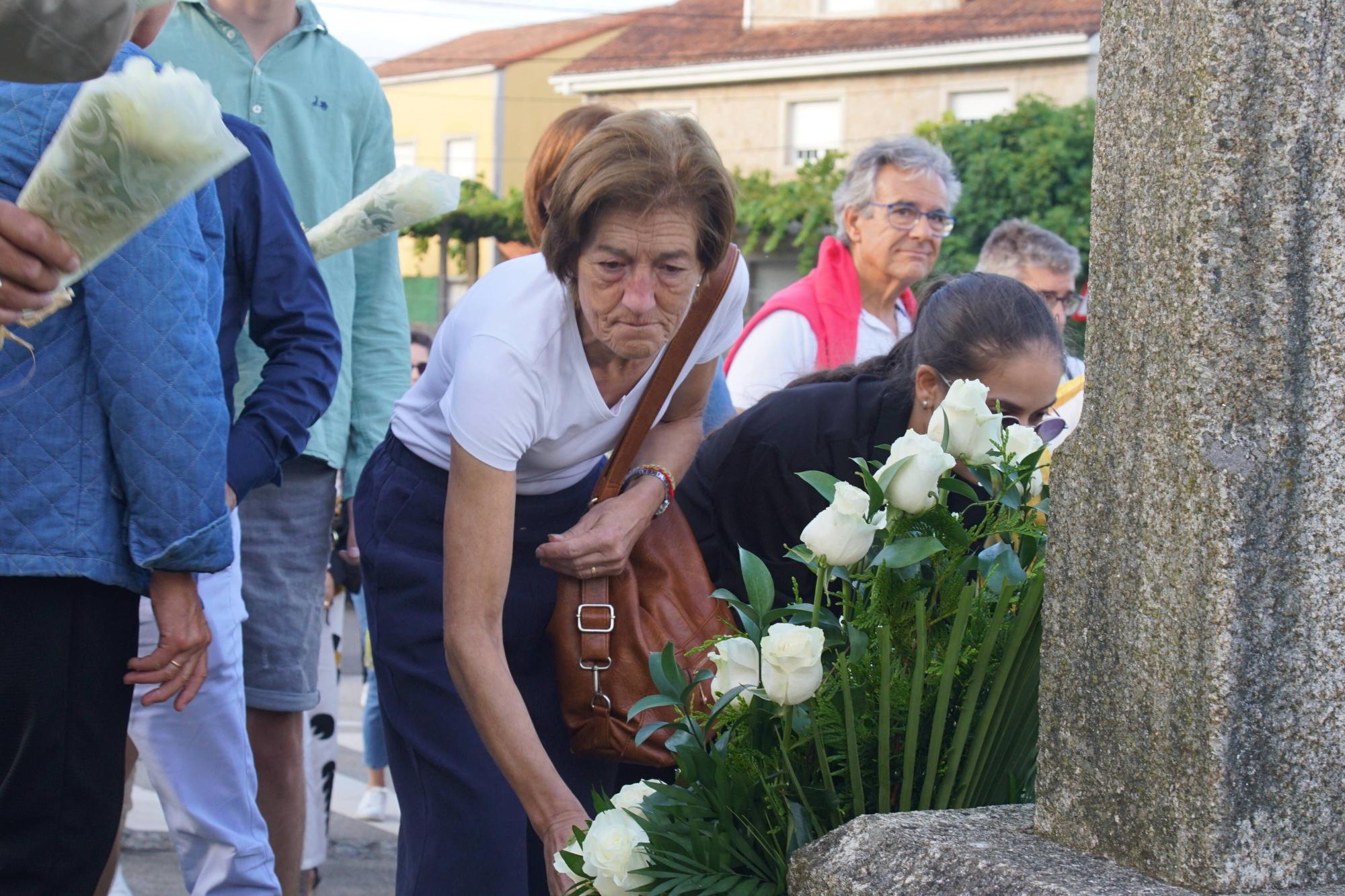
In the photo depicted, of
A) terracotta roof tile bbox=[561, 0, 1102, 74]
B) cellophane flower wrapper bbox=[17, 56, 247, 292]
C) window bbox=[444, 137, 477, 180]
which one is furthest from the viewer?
window bbox=[444, 137, 477, 180]

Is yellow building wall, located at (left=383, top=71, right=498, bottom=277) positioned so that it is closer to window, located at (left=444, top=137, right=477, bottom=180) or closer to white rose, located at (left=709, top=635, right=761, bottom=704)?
window, located at (left=444, top=137, right=477, bottom=180)

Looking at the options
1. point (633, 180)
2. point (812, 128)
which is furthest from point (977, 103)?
point (633, 180)

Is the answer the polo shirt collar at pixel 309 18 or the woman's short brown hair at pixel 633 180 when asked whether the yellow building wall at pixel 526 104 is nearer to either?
the polo shirt collar at pixel 309 18

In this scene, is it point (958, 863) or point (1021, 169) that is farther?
point (1021, 169)

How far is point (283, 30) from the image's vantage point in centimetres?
362

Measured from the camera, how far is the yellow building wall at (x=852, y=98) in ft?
82.7

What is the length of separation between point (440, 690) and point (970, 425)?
3.84ft

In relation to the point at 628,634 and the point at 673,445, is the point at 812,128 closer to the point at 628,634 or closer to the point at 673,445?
the point at 673,445

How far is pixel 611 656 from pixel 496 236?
83.5 ft

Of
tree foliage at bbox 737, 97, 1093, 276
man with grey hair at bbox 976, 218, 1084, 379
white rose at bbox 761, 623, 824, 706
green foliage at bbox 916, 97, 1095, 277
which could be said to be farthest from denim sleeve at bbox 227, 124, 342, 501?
green foliage at bbox 916, 97, 1095, 277

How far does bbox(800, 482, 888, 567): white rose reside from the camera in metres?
1.75

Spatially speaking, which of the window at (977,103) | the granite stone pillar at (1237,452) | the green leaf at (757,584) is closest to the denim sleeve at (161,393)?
the green leaf at (757,584)

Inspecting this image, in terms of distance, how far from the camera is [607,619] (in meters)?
2.58

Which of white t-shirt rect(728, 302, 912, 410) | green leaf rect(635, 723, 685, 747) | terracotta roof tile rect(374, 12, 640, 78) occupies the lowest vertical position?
green leaf rect(635, 723, 685, 747)
